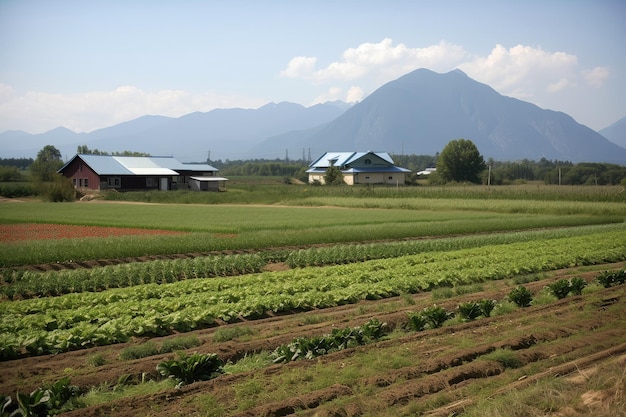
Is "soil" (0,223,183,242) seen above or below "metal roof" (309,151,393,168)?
below

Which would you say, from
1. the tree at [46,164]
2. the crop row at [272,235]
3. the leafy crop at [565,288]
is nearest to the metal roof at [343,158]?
the tree at [46,164]

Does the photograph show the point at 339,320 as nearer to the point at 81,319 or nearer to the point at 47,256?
the point at 81,319

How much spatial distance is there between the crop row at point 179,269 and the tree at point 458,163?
8017cm

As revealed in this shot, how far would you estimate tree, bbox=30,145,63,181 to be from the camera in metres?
57.9

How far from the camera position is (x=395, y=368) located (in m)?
10.5

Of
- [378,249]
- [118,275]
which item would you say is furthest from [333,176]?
[118,275]

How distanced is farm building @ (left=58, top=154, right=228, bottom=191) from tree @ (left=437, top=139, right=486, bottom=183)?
144 ft

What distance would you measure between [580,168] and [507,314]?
11068 centimetres

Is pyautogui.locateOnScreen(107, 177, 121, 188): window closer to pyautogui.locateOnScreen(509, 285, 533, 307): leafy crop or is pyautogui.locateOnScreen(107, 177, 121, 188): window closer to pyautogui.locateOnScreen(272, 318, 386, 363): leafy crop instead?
pyautogui.locateOnScreen(509, 285, 533, 307): leafy crop

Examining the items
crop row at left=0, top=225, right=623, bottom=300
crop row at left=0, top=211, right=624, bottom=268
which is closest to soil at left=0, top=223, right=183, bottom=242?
crop row at left=0, top=211, right=624, bottom=268

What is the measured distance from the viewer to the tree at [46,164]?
57.9m

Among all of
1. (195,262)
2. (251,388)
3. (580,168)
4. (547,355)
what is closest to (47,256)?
(195,262)

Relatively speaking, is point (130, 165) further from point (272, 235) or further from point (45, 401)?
point (45, 401)

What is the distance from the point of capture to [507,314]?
1441 cm
